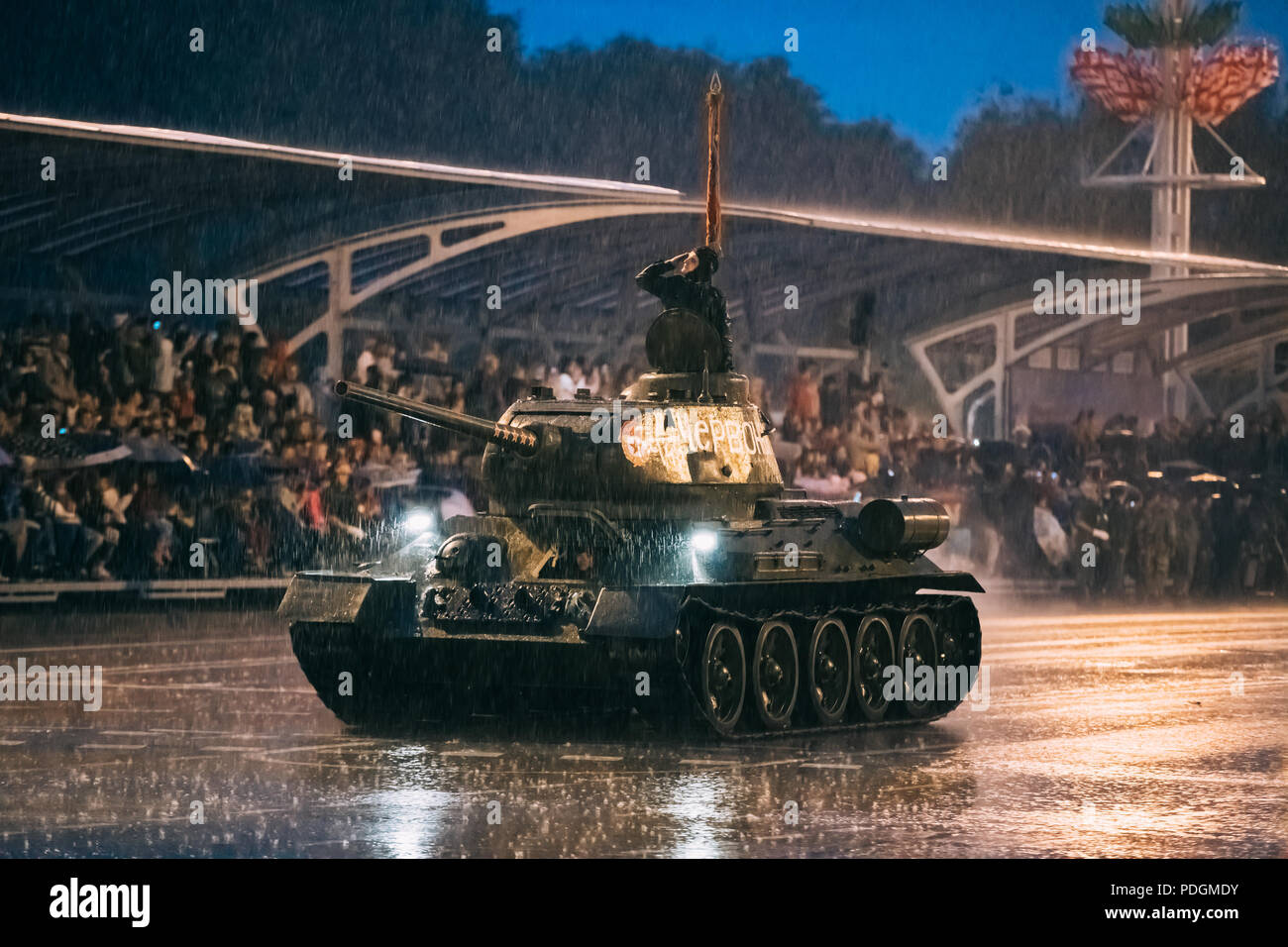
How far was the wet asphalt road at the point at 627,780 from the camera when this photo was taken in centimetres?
1129

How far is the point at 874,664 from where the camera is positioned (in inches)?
674

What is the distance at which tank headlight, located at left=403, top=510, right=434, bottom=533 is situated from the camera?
16734 mm

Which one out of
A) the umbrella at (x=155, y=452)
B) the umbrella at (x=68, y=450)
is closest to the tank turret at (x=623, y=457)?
the umbrella at (x=68, y=450)

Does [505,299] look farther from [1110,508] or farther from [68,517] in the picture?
[68,517]

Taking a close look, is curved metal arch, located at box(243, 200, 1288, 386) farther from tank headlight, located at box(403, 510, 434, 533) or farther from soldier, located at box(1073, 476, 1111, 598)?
tank headlight, located at box(403, 510, 434, 533)

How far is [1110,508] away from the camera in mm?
32625

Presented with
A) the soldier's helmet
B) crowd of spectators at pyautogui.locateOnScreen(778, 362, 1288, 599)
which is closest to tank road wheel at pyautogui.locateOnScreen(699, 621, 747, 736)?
the soldier's helmet

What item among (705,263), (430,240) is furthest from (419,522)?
(430,240)

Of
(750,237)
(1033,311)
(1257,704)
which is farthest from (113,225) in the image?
(1033,311)

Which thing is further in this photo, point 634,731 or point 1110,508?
point 1110,508

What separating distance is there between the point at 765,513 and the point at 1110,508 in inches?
654

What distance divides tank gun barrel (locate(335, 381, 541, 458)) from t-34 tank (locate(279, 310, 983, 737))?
0.06 feet

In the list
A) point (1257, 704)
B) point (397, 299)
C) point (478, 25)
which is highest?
point (478, 25)

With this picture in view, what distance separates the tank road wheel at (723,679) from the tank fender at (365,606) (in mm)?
2021
